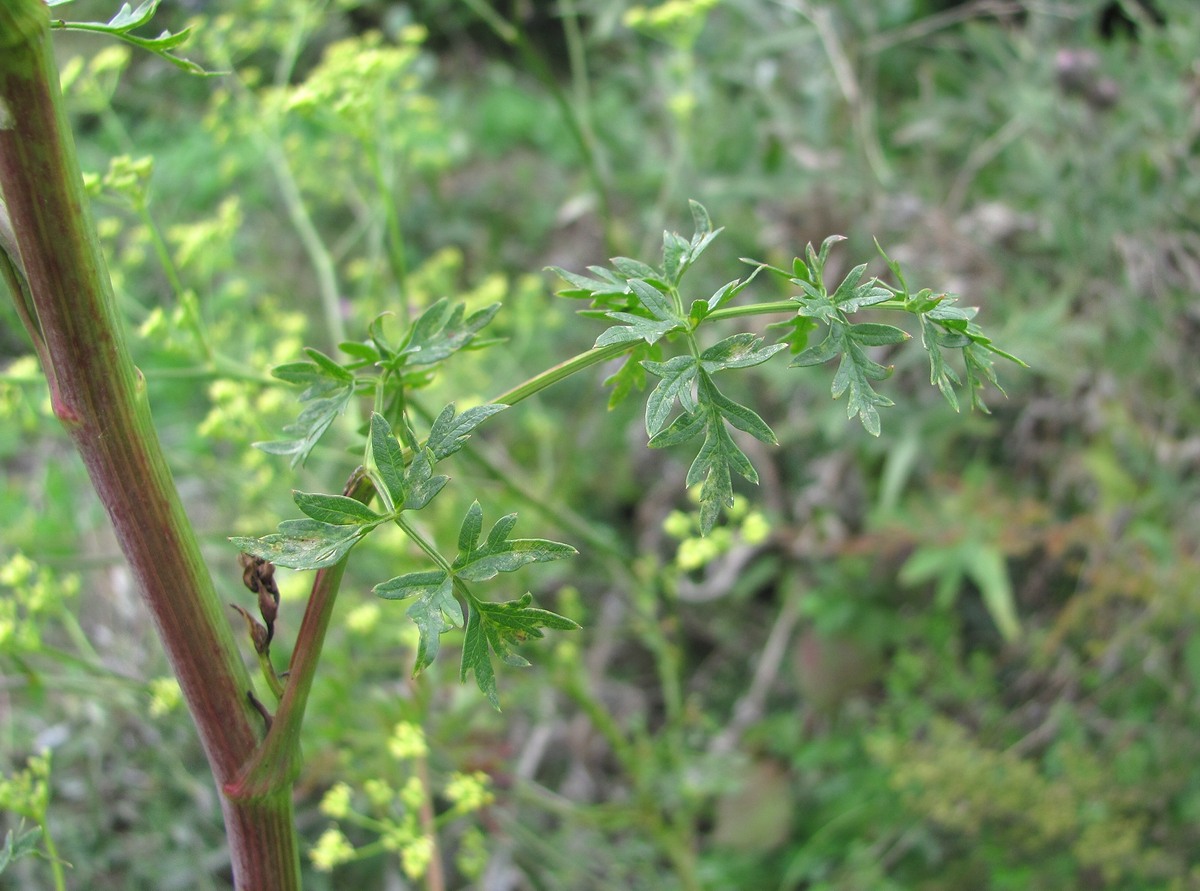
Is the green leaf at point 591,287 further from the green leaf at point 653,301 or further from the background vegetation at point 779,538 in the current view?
the background vegetation at point 779,538

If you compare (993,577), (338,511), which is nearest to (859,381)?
(338,511)

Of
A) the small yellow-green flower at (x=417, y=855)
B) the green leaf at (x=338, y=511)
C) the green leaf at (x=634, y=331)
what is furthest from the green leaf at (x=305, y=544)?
the small yellow-green flower at (x=417, y=855)

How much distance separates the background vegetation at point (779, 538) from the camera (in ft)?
3.96

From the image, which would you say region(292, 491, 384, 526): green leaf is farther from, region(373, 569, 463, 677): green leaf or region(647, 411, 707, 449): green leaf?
region(647, 411, 707, 449): green leaf

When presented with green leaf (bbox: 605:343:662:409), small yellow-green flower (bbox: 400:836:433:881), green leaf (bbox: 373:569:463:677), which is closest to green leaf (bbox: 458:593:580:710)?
green leaf (bbox: 373:569:463:677)

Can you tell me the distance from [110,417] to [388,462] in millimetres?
118

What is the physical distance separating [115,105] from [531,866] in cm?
286

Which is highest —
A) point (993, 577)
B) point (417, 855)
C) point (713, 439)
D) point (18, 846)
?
point (713, 439)

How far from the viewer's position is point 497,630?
44 centimetres

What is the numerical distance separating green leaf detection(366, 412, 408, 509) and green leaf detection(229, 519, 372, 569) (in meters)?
0.02

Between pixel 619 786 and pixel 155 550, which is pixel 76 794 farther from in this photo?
pixel 155 550

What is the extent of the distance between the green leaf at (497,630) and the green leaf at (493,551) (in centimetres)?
1

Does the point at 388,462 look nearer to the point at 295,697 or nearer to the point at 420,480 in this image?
the point at 420,480

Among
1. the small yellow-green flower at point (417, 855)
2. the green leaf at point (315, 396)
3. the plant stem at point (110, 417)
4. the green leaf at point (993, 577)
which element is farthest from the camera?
the green leaf at point (993, 577)
